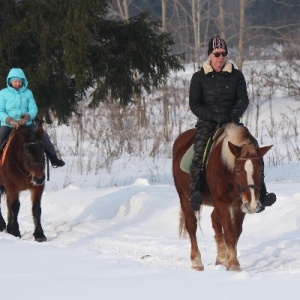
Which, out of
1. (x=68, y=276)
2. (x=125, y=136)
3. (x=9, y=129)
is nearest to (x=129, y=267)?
(x=68, y=276)

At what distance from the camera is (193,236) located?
28.9 ft

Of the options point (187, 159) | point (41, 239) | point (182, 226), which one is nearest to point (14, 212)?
point (41, 239)

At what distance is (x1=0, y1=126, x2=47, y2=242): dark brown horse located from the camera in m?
11.1

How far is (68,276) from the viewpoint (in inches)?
274

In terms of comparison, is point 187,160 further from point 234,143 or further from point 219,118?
point 234,143

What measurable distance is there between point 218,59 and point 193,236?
1.95 m

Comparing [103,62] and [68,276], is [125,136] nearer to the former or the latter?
[103,62]

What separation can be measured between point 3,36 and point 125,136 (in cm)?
997

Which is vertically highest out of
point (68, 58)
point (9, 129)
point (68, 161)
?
point (68, 58)

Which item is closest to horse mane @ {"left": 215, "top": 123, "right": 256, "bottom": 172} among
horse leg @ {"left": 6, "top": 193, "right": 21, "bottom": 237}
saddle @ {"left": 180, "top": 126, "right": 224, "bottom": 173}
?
saddle @ {"left": 180, "top": 126, "right": 224, "bottom": 173}

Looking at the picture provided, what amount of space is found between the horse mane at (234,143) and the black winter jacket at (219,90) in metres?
0.54

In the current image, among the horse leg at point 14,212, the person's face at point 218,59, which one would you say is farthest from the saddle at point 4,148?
the person's face at point 218,59

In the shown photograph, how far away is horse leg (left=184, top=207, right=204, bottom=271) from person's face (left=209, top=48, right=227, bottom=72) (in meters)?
1.61

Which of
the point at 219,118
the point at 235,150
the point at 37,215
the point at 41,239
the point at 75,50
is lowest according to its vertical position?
the point at 41,239
